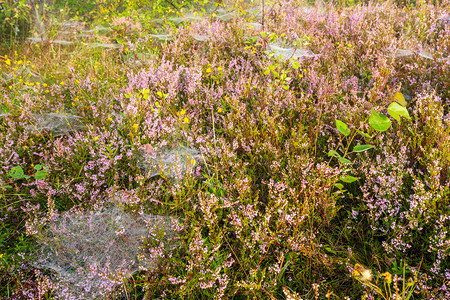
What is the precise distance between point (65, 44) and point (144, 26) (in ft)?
6.55

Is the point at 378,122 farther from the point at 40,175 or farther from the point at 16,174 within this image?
the point at 16,174

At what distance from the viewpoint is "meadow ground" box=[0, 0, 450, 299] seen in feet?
5.24

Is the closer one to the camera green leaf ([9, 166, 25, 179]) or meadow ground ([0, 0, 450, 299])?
meadow ground ([0, 0, 450, 299])

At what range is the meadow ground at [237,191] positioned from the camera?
5.24 feet

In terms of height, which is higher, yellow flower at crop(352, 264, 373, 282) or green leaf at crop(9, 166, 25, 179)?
yellow flower at crop(352, 264, 373, 282)

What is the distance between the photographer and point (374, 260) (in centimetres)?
169

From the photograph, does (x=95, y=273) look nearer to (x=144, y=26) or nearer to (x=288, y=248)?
(x=288, y=248)

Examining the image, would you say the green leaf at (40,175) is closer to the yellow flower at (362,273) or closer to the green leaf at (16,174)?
the green leaf at (16,174)

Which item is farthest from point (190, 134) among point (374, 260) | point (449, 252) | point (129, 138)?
point (449, 252)

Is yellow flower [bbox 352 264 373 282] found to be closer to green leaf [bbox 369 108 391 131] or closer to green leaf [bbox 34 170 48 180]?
green leaf [bbox 369 108 391 131]

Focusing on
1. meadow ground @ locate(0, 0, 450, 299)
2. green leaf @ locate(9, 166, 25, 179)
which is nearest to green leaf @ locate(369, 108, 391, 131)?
meadow ground @ locate(0, 0, 450, 299)

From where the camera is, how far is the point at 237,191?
2.04 metres

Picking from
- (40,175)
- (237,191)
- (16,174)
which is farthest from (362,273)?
(16,174)

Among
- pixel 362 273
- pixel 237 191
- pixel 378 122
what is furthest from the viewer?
pixel 237 191
